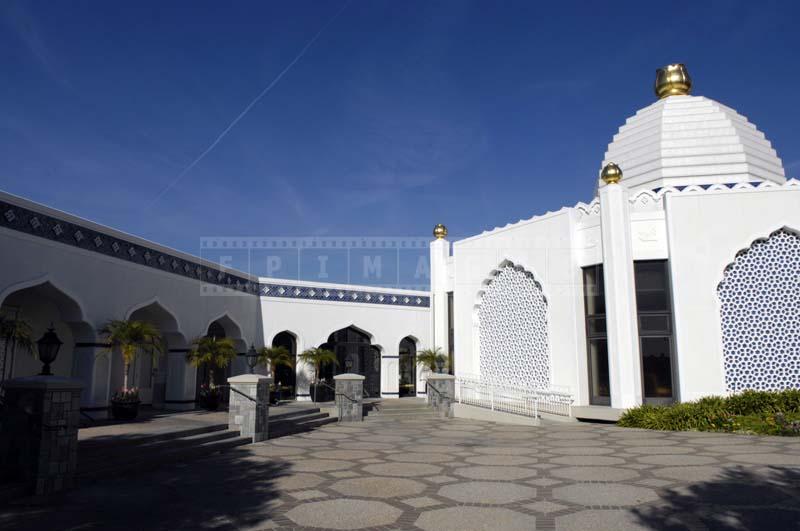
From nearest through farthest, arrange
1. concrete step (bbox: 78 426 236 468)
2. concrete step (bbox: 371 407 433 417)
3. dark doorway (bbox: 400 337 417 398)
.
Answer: concrete step (bbox: 78 426 236 468), concrete step (bbox: 371 407 433 417), dark doorway (bbox: 400 337 417 398)

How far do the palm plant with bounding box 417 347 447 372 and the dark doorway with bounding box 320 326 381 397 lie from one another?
1.65 meters

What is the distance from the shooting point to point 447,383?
14.0 m

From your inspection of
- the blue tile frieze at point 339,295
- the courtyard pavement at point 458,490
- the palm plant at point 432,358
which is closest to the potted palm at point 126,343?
the courtyard pavement at point 458,490

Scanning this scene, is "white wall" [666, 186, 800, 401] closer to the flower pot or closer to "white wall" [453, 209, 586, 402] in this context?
"white wall" [453, 209, 586, 402]

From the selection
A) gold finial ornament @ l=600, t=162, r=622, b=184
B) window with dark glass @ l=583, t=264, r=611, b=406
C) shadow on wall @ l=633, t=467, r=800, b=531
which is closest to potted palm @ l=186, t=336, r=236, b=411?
window with dark glass @ l=583, t=264, r=611, b=406

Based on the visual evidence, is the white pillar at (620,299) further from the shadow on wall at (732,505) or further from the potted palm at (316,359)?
the potted palm at (316,359)

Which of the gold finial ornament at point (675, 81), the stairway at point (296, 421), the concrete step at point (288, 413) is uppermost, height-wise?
the gold finial ornament at point (675, 81)

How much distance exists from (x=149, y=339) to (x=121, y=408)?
1681mm

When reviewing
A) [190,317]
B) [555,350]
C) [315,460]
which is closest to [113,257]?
[190,317]

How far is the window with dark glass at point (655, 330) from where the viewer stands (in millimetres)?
11672

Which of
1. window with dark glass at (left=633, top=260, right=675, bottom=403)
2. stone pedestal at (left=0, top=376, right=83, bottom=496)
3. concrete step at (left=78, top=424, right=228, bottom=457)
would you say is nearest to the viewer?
stone pedestal at (left=0, top=376, right=83, bottom=496)

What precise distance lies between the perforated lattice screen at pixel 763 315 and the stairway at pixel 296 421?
7.95 meters

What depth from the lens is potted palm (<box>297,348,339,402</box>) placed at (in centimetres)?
1573

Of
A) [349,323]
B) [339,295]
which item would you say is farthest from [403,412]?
[339,295]
